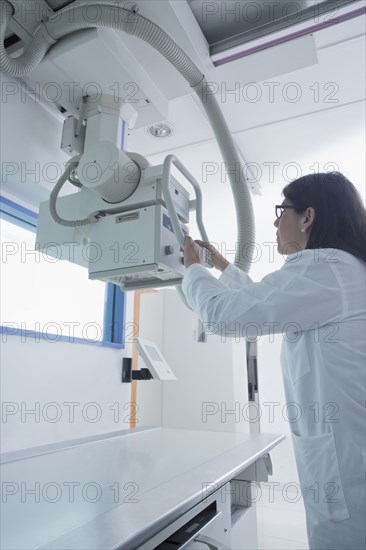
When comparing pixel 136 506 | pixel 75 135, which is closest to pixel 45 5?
pixel 75 135

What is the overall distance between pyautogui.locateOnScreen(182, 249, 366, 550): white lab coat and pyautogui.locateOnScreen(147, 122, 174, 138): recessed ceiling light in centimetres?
148

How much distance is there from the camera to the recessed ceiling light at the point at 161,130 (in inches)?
89.1

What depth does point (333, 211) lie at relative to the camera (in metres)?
1.13

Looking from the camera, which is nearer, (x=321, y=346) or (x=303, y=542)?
(x=321, y=346)

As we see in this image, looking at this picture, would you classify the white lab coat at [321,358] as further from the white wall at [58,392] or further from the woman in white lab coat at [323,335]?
the white wall at [58,392]

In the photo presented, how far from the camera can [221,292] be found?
1.08m

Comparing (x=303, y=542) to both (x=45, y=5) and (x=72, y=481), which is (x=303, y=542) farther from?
(x=45, y=5)

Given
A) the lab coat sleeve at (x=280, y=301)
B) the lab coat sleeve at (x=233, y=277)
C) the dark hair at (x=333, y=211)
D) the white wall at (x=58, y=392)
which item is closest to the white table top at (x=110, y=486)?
the white wall at (x=58, y=392)

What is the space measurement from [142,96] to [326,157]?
1593 millimetres

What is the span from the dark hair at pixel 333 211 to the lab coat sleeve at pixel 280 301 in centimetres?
11

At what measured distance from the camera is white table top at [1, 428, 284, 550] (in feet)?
2.13

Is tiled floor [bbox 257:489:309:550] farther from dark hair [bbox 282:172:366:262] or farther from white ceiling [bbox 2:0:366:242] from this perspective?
white ceiling [bbox 2:0:366:242]

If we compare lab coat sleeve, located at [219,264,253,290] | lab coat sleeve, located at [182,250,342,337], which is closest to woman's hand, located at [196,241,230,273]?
lab coat sleeve, located at [219,264,253,290]

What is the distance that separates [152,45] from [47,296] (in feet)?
4.71
